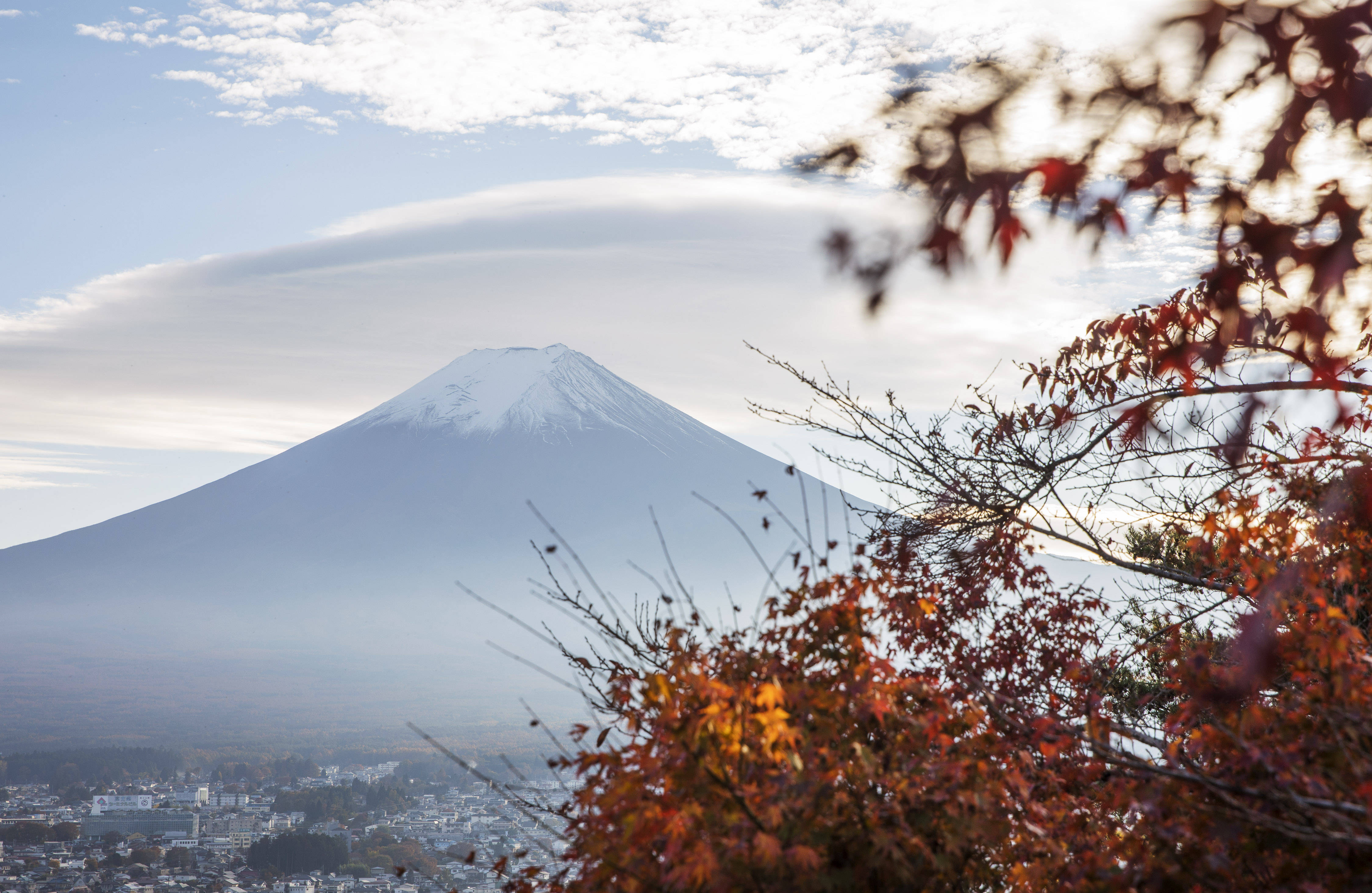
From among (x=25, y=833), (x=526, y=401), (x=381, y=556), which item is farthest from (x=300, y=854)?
(x=381, y=556)

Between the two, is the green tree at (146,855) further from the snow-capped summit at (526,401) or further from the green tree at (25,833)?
the snow-capped summit at (526,401)

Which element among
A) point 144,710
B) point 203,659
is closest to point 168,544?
point 203,659

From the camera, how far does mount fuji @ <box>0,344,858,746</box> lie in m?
126

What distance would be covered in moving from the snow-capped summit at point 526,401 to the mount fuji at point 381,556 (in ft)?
1.37

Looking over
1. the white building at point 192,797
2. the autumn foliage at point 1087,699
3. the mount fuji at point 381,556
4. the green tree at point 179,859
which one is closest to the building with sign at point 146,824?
the white building at point 192,797

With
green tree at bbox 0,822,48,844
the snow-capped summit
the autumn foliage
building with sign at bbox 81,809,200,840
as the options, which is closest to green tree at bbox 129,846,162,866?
building with sign at bbox 81,809,200,840

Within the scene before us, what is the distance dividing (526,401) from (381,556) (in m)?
42.2

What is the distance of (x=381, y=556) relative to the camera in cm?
17238

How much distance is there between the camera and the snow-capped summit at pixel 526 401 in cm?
16075

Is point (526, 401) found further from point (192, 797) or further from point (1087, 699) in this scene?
point (1087, 699)

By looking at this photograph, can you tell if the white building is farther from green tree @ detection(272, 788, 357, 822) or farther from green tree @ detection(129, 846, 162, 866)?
green tree @ detection(129, 846, 162, 866)

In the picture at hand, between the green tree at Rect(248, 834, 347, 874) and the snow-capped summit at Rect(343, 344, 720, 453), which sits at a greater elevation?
the snow-capped summit at Rect(343, 344, 720, 453)

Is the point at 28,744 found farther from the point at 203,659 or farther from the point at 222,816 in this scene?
the point at 203,659

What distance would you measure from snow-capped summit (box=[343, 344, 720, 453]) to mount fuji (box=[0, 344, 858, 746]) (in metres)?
0.42
